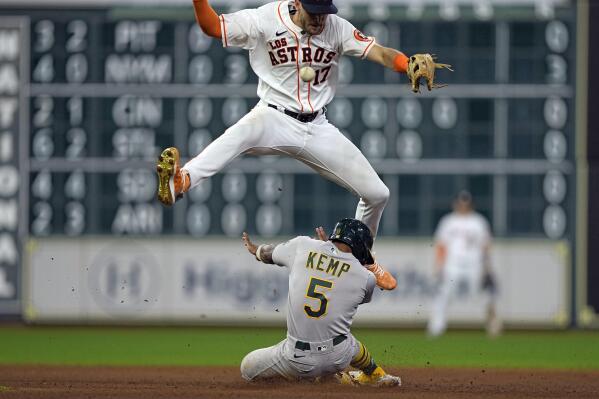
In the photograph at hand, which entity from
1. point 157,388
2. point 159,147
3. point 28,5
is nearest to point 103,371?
point 157,388

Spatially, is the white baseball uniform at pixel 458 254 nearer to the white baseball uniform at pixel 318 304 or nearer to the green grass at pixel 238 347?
the green grass at pixel 238 347

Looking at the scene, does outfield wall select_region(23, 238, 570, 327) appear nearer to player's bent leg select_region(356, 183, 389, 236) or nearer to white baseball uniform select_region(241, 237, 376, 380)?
player's bent leg select_region(356, 183, 389, 236)

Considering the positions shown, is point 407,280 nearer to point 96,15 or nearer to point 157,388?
point 96,15

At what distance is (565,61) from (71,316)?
6.20m

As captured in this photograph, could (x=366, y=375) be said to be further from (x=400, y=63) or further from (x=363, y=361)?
(x=400, y=63)

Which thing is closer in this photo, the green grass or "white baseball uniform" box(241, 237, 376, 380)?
"white baseball uniform" box(241, 237, 376, 380)

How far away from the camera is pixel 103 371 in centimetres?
1056

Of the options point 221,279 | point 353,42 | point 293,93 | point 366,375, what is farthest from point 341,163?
point 221,279

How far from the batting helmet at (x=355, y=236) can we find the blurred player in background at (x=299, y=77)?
22cm

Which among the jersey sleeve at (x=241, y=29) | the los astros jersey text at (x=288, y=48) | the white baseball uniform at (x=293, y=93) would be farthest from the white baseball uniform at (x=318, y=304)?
the jersey sleeve at (x=241, y=29)

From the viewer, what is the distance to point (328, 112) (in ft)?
48.4

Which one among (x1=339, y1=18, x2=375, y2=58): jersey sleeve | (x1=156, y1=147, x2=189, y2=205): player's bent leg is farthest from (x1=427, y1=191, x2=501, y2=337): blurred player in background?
(x1=156, y1=147, x2=189, y2=205): player's bent leg

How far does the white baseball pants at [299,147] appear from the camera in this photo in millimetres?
7902

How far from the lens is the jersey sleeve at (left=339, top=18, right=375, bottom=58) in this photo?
8188 millimetres
